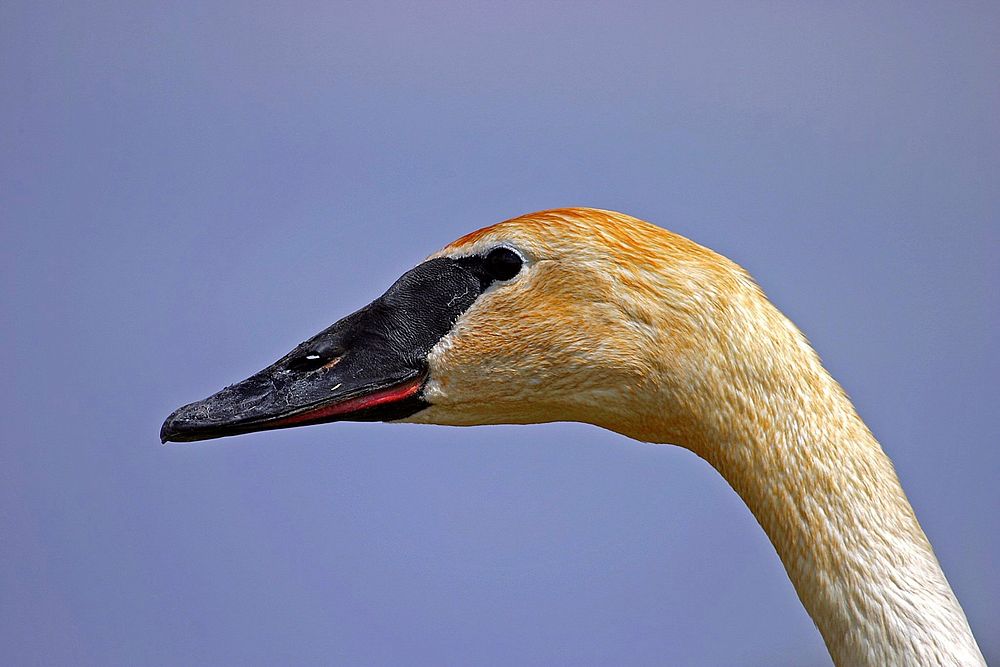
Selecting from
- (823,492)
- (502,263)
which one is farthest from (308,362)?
(823,492)

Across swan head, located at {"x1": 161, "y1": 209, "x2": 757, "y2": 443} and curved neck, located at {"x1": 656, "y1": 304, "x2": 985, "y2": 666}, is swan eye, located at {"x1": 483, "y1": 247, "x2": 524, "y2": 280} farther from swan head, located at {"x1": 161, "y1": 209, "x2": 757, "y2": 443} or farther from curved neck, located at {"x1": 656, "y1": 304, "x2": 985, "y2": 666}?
curved neck, located at {"x1": 656, "y1": 304, "x2": 985, "y2": 666}

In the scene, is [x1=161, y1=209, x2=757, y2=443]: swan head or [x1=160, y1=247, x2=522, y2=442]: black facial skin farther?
[x1=160, y1=247, x2=522, y2=442]: black facial skin

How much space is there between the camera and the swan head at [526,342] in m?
1.57

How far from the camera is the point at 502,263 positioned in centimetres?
168

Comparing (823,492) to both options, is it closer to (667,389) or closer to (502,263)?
(667,389)

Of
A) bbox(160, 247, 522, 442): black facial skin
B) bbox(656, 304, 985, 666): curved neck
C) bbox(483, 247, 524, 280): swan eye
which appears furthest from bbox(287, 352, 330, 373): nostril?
bbox(656, 304, 985, 666): curved neck

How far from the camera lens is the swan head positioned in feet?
5.16

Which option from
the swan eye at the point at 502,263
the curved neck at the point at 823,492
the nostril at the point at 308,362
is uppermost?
the swan eye at the point at 502,263

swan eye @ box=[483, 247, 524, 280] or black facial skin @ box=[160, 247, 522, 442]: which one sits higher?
swan eye @ box=[483, 247, 524, 280]

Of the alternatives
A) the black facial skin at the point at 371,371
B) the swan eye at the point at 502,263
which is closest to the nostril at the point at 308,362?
the black facial skin at the point at 371,371

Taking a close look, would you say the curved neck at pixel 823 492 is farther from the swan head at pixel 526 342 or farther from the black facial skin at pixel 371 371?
the black facial skin at pixel 371 371

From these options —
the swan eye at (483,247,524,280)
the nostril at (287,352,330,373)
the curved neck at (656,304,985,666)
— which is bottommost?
the curved neck at (656,304,985,666)

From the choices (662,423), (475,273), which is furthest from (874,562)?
(475,273)

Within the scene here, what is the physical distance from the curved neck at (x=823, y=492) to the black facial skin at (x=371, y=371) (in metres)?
0.39
